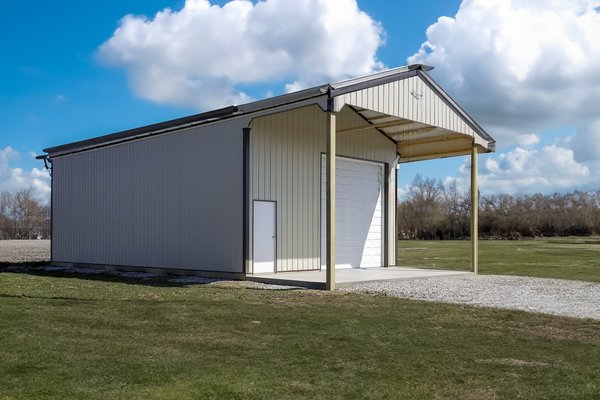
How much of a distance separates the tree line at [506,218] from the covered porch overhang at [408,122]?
41.5 meters

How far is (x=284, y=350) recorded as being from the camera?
653 centimetres

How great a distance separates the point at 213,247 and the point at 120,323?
25.9 ft

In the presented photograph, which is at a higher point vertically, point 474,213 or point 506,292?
point 474,213

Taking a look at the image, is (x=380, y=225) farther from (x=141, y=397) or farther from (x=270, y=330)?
(x=141, y=397)

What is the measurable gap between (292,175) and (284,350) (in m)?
10.4

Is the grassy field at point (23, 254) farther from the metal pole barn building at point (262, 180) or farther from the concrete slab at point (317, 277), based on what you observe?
the concrete slab at point (317, 277)

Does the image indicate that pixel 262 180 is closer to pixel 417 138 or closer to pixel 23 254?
pixel 417 138

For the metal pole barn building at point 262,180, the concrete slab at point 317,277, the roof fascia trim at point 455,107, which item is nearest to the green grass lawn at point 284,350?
the concrete slab at point 317,277

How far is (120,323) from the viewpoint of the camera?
8023 millimetres

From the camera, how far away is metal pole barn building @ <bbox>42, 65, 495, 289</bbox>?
15.2 m

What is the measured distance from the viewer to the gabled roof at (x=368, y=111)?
1317cm

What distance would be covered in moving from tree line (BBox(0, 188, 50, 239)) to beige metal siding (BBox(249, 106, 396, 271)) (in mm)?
51164

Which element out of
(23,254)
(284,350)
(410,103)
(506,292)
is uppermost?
(410,103)

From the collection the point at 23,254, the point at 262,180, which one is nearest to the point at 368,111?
the point at 262,180
